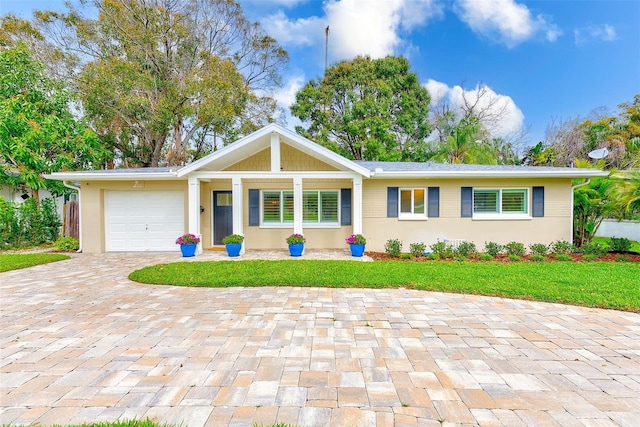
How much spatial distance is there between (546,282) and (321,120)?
16904mm

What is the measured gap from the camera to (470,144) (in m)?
17.7

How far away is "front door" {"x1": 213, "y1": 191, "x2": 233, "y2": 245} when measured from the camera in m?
11.7

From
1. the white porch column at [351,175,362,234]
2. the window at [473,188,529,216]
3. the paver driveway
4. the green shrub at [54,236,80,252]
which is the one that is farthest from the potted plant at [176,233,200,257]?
the window at [473,188,529,216]

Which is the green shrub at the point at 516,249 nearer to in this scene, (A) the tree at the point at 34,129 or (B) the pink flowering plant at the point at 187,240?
(B) the pink flowering plant at the point at 187,240

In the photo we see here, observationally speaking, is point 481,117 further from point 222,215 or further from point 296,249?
point 222,215

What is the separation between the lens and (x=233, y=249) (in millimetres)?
9711

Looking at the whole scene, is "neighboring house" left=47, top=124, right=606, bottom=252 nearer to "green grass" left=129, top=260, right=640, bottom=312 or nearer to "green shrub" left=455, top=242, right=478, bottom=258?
"green shrub" left=455, top=242, right=478, bottom=258

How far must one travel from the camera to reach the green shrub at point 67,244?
1089cm

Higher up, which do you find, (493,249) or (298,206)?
(298,206)

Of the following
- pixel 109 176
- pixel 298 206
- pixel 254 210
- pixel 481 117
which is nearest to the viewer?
pixel 298 206

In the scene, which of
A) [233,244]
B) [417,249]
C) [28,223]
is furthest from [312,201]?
[28,223]

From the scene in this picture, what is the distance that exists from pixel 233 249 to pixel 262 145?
148 inches

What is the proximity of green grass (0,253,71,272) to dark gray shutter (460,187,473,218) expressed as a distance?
1330 cm

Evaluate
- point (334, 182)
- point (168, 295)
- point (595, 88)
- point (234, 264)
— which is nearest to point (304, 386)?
point (168, 295)
